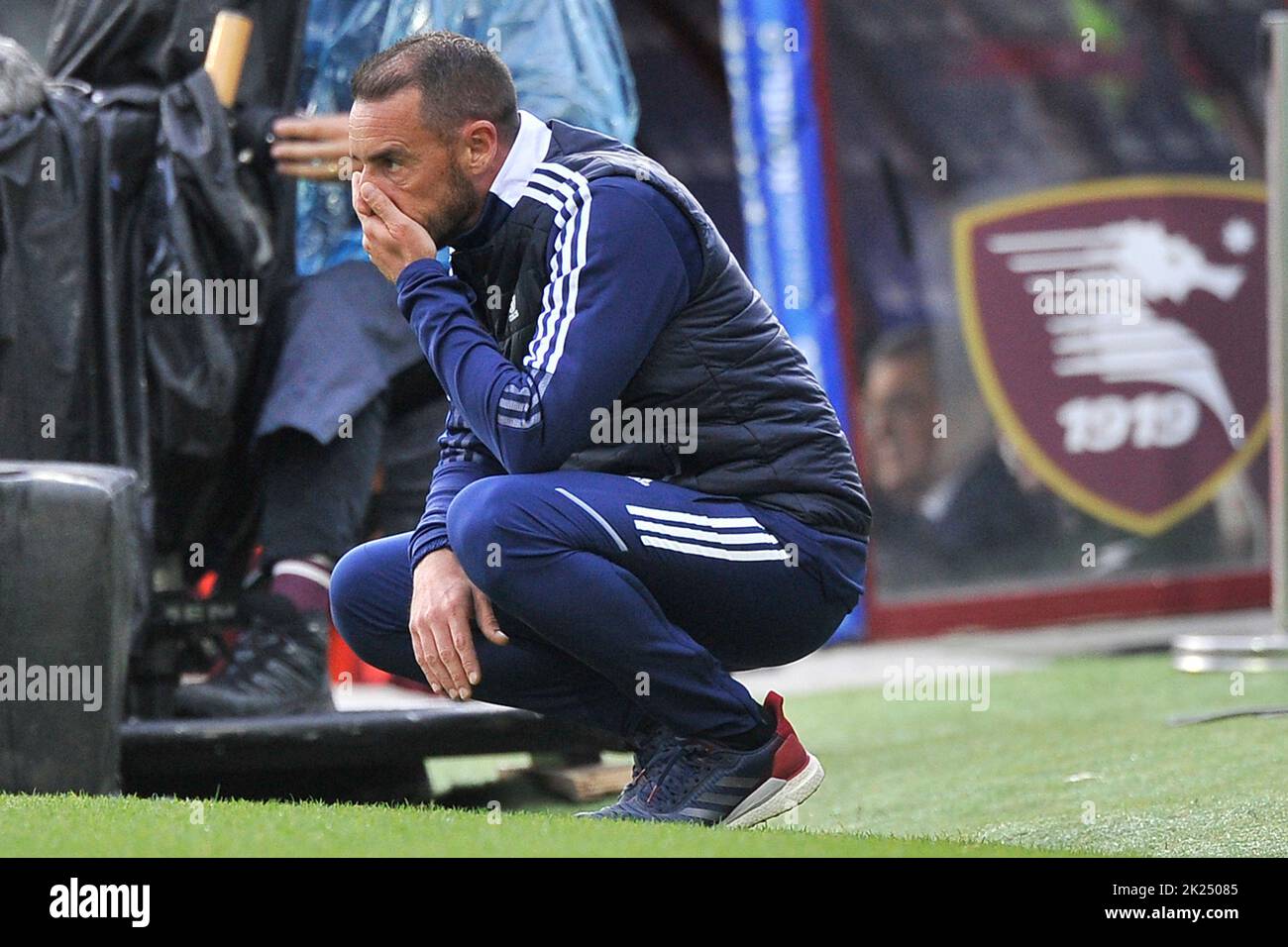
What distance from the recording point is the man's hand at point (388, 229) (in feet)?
10.2

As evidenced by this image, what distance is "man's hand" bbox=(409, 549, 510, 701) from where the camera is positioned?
3.05 m

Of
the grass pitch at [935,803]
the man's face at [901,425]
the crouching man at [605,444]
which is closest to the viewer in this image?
the grass pitch at [935,803]

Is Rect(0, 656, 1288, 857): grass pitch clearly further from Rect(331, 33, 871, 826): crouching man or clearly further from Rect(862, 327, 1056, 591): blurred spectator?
Rect(862, 327, 1056, 591): blurred spectator

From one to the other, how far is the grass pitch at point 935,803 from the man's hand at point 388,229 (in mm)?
871

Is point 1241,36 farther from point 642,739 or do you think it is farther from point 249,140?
point 642,739

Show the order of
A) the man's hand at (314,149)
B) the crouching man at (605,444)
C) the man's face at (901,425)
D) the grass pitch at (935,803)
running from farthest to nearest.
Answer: the man's face at (901,425), the man's hand at (314,149), the crouching man at (605,444), the grass pitch at (935,803)

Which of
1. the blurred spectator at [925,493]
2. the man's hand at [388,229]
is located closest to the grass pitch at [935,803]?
the man's hand at [388,229]

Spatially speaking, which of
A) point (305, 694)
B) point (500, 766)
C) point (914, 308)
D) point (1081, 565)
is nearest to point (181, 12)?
point (305, 694)

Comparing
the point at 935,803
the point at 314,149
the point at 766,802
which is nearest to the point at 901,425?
the point at 314,149

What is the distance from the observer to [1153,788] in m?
3.69

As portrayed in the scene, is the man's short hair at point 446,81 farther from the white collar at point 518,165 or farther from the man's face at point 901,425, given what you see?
the man's face at point 901,425

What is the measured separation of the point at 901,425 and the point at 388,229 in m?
4.51

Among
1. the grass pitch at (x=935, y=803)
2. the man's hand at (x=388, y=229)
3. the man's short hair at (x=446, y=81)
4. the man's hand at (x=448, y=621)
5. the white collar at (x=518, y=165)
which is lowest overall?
the grass pitch at (x=935, y=803)

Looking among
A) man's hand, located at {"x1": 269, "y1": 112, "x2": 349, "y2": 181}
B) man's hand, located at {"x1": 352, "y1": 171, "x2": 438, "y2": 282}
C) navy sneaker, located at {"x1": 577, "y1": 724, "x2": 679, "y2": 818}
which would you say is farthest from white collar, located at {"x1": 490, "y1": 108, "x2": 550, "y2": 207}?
man's hand, located at {"x1": 269, "y1": 112, "x2": 349, "y2": 181}
